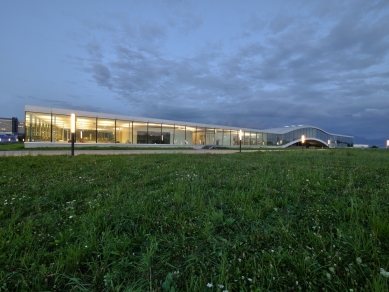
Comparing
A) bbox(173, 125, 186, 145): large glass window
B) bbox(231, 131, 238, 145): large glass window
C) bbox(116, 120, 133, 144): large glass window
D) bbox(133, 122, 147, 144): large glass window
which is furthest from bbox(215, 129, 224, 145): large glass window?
bbox(116, 120, 133, 144): large glass window

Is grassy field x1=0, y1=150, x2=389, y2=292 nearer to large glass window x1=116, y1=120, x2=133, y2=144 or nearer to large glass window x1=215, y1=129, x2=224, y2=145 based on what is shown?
large glass window x1=116, y1=120, x2=133, y2=144

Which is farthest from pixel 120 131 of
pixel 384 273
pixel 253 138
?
pixel 253 138

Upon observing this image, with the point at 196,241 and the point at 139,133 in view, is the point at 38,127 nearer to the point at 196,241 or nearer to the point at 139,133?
the point at 139,133

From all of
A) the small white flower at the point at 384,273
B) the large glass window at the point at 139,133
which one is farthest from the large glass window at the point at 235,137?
the small white flower at the point at 384,273

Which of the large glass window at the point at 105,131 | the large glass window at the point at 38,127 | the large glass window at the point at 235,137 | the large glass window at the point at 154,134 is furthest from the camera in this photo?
the large glass window at the point at 235,137

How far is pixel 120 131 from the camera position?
32.9m

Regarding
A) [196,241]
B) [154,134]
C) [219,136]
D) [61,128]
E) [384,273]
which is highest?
[219,136]

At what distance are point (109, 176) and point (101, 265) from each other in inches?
192

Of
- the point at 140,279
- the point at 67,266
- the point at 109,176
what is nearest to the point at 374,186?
the point at 140,279

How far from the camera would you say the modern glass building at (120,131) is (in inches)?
988

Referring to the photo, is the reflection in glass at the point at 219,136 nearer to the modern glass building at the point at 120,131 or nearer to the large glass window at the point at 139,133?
the modern glass building at the point at 120,131

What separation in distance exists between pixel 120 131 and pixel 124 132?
0.77 m

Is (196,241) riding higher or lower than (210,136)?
lower

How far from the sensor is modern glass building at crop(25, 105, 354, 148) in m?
25.1
